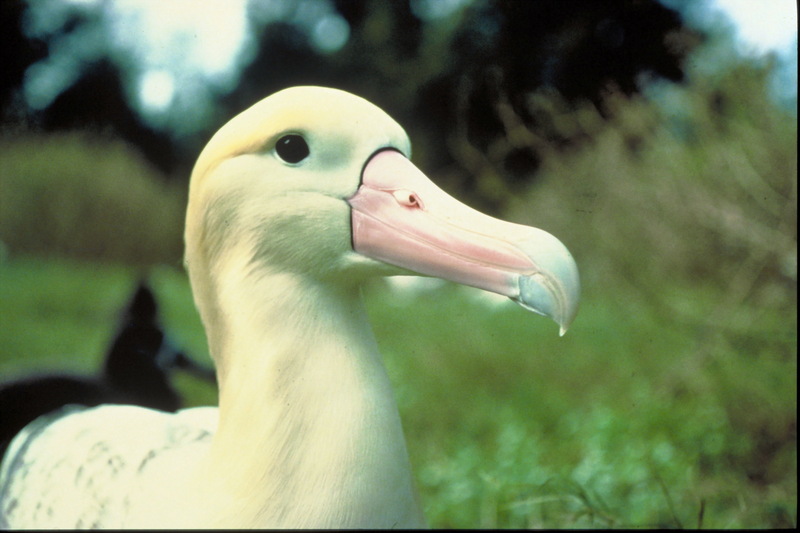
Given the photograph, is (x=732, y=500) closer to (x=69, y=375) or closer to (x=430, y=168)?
(x=430, y=168)

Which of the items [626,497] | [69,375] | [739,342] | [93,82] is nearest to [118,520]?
[69,375]

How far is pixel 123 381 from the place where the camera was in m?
1.58

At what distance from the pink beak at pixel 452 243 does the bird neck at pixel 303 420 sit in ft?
0.42

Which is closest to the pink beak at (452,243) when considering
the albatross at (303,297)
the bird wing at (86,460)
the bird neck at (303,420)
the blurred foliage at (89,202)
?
the albatross at (303,297)

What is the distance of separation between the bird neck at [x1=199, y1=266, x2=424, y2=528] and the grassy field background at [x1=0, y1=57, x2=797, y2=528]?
0.53 meters

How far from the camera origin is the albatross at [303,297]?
1116 mm

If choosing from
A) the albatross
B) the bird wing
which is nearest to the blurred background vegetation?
the bird wing

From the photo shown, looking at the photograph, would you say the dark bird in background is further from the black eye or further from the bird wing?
the black eye

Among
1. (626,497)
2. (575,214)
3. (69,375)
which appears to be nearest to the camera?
(69,375)

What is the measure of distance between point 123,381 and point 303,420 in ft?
1.98

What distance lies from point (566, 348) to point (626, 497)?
0.87 m

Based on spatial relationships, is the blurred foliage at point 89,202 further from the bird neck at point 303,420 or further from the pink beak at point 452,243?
the pink beak at point 452,243

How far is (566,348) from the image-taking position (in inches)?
115

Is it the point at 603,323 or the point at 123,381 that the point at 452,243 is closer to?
the point at 123,381
